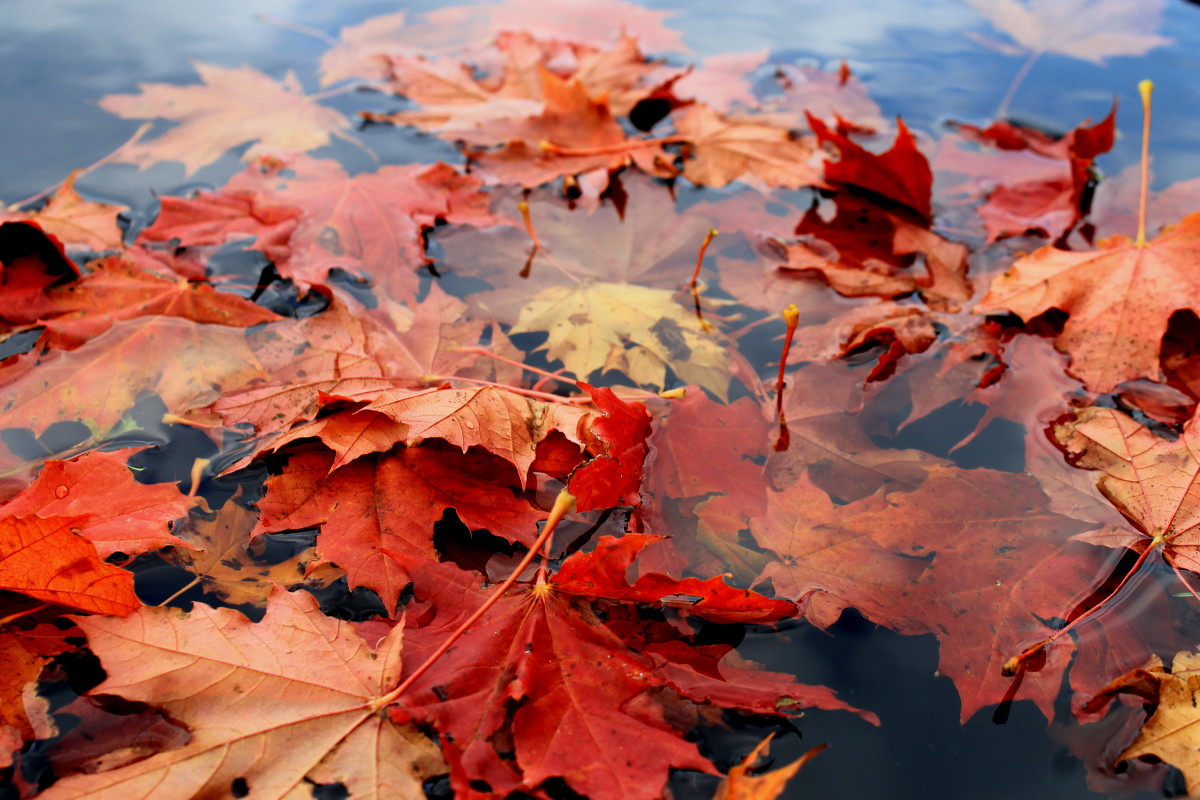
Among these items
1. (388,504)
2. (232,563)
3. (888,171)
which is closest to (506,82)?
(888,171)

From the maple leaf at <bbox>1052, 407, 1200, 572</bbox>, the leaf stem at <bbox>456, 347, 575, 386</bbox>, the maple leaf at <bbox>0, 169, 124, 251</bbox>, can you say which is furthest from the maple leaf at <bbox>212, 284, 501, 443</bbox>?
the maple leaf at <bbox>1052, 407, 1200, 572</bbox>

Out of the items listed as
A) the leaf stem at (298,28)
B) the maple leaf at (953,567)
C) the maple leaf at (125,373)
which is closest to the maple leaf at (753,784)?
the maple leaf at (953,567)

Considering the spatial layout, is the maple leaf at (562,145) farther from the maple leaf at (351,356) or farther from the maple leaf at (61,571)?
the maple leaf at (61,571)

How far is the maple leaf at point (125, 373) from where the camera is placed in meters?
1.55

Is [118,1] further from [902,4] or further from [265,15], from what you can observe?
[902,4]

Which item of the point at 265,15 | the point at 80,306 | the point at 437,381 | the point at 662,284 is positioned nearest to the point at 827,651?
the point at 437,381

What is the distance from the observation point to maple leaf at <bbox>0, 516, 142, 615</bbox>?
1.13 metres

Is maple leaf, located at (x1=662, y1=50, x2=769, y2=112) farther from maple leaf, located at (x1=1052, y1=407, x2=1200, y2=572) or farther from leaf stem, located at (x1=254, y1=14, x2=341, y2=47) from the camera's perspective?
maple leaf, located at (x1=1052, y1=407, x2=1200, y2=572)

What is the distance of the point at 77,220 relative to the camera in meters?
2.01

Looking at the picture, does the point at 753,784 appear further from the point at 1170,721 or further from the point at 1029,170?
the point at 1029,170

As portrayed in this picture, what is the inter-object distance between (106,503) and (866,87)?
3.02 meters

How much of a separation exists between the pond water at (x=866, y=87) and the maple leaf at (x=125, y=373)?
679 mm

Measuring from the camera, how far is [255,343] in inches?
67.8

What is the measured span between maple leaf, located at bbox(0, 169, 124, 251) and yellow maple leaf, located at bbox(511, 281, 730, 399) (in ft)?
3.87
